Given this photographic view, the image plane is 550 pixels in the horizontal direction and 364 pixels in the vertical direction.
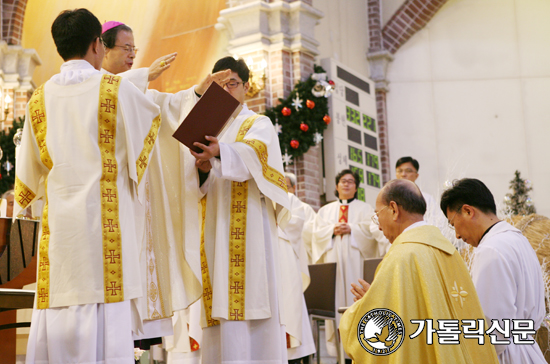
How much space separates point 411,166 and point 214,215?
3.91m

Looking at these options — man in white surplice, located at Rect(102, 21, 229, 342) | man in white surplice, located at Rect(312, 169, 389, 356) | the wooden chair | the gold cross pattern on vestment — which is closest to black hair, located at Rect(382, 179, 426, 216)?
the gold cross pattern on vestment

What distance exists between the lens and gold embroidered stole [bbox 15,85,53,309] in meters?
2.99

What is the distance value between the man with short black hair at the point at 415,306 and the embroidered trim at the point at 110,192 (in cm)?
106

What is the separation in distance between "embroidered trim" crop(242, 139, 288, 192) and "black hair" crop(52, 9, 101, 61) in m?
1.10

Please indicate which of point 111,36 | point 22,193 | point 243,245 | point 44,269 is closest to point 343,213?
point 243,245

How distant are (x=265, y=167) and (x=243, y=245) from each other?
476mm

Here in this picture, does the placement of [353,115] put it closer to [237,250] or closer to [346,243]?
[346,243]

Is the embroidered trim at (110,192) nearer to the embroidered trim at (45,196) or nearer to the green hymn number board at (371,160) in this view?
the embroidered trim at (45,196)

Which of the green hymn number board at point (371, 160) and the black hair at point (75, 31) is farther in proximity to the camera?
the green hymn number board at point (371, 160)

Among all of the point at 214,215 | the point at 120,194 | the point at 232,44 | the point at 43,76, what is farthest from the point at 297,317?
the point at 43,76

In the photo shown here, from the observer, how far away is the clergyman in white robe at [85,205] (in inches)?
116

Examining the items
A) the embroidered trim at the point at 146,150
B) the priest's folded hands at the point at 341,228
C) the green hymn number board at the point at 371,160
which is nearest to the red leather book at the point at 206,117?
the embroidered trim at the point at 146,150

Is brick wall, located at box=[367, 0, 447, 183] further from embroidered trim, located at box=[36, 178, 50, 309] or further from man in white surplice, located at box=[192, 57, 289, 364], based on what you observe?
embroidered trim, located at box=[36, 178, 50, 309]

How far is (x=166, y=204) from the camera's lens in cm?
381
